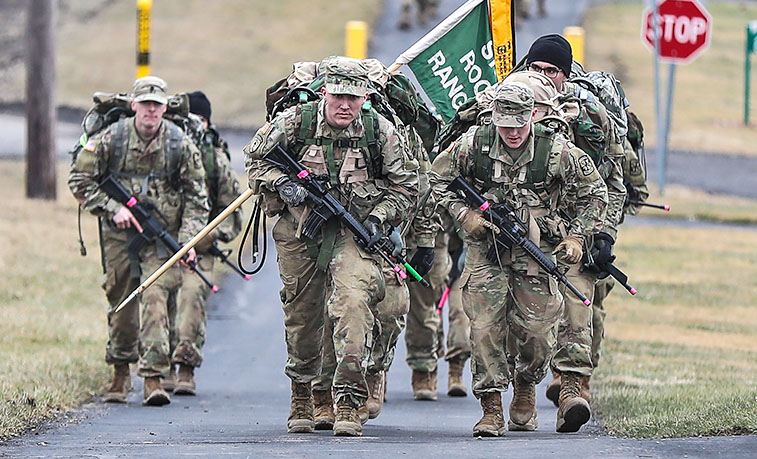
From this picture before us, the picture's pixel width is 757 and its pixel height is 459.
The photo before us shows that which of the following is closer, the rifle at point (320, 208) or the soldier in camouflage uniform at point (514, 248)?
the rifle at point (320, 208)

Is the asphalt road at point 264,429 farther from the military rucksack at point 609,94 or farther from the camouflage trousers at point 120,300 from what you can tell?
the military rucksack at point 609,94

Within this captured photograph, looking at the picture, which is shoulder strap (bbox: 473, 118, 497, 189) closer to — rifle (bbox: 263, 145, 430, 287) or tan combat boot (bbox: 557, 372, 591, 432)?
rifle (bbox: 263, 145, 430, 287)

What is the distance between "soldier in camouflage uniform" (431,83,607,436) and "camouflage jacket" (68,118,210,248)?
2.46 meters

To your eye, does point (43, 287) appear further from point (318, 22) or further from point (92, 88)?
point (318, 22)

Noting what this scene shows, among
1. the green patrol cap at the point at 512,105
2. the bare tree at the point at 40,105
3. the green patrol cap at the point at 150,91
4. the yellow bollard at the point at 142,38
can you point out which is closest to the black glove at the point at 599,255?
the green patrol cap at the point at 512,105

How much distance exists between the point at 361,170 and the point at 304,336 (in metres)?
1.04

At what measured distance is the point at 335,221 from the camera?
28.8 feet

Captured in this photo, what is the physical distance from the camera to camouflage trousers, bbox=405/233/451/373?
1097 cm

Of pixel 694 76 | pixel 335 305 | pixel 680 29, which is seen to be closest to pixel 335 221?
pixel 335 305

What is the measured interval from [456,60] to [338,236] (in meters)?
2.48

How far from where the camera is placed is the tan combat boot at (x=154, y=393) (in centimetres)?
1049

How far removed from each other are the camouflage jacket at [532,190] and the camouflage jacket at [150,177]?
2447mm

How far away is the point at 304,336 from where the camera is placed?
9039 millimetres

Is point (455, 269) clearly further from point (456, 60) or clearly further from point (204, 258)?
point (204, 258)
